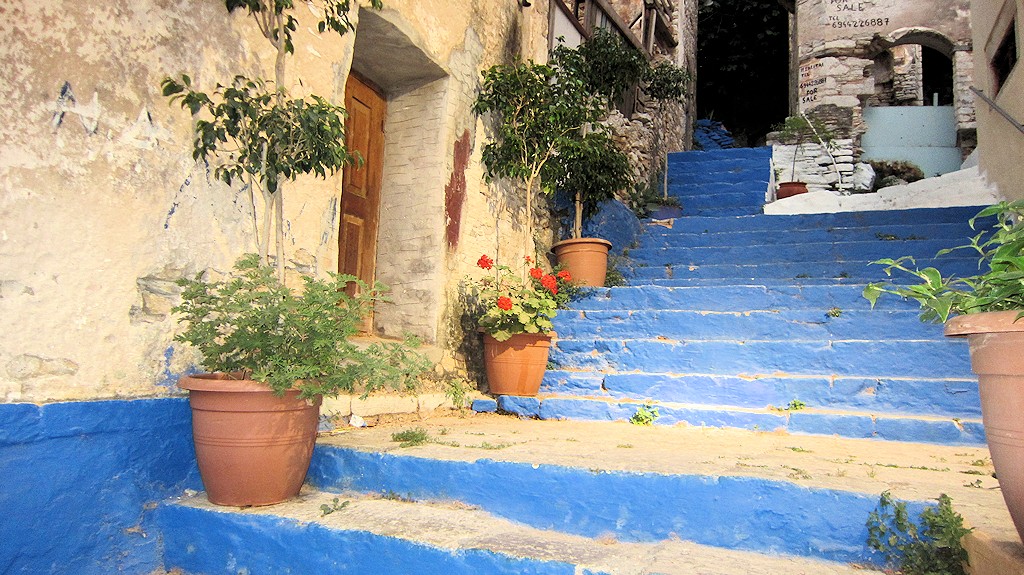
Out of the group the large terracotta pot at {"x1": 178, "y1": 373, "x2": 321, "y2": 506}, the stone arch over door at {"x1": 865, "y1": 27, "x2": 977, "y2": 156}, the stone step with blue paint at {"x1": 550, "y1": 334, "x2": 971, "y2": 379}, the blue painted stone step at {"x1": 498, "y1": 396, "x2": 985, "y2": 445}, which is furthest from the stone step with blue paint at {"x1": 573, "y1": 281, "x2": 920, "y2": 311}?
the stone arch over door at {"x1": 865, "y1": 27, "x2": 977, "y2": 156}

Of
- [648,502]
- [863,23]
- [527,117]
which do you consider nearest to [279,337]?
[648,502]

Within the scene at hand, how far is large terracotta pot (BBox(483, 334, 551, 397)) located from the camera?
171 inches

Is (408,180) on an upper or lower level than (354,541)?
upper

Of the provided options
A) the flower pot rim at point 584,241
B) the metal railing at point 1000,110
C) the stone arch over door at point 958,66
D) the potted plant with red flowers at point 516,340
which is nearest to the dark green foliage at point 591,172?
the flower pot rim at point 584,241

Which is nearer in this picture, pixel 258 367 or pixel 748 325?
pixel 258 367

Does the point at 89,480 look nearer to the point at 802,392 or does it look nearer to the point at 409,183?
the point at 409,183

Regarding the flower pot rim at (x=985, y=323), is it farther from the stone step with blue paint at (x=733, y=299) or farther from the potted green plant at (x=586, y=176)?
the potted green plant at (x=586, y=176)

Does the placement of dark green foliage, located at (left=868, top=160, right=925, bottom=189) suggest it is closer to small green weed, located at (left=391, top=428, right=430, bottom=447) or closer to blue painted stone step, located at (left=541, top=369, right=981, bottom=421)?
blue painted stone step, located at (left=541, top=369, right=981, bottom=421)

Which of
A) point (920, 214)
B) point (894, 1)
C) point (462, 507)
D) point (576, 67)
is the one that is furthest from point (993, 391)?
point (894, 1)

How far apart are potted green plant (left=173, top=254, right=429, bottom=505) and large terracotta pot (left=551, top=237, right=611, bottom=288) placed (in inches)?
136

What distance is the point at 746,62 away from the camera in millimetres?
18625

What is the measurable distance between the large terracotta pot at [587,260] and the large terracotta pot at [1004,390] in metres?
4.25

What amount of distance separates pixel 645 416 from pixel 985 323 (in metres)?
2.51

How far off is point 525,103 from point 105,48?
3.14 meters
